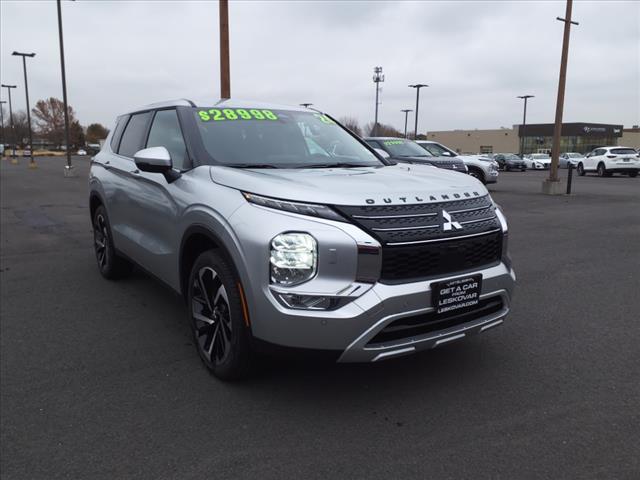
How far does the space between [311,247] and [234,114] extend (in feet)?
6.20

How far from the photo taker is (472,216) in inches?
124

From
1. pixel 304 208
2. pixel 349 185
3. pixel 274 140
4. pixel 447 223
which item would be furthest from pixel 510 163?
pixel 304 208

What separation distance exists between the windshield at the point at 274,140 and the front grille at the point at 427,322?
144cm

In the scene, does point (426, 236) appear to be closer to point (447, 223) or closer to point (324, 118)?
point (447, 223)

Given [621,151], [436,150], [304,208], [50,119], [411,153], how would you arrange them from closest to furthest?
[304,208] < [411,153] < [436,150] < [621,151] < [50,119]

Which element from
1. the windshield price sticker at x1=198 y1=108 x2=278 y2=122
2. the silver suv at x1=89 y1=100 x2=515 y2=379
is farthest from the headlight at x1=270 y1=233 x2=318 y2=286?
the windshield price sticker at x1=198 y1=108 x2=278 y2=122

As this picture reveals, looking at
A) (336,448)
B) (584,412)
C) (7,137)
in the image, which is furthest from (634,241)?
(7,137)

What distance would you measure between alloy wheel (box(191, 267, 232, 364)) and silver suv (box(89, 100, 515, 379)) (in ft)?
0.03

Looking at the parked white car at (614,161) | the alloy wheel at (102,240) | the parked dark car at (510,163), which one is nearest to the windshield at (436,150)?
the alloy wheel at (102,240)

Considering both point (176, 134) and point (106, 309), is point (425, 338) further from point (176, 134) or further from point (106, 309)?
point (106, 309)

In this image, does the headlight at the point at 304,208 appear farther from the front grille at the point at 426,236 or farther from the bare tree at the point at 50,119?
the bare tree at the point at 50,119

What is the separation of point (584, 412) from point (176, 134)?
3334 millimetres

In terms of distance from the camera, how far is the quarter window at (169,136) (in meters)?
3.86

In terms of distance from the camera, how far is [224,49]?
1083 cm
